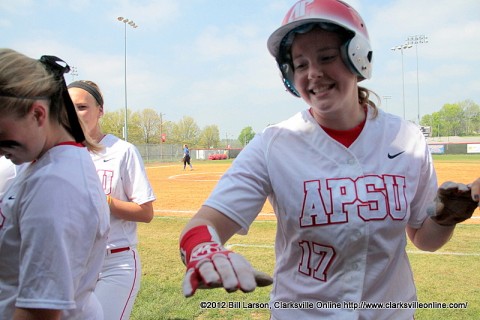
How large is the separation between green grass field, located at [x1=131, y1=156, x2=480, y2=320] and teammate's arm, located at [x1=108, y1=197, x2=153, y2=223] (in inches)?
53.6

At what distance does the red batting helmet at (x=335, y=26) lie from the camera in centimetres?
176

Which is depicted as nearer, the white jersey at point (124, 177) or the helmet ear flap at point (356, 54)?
the helmet ear flap at point (356, 54)

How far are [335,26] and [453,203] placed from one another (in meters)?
0.95

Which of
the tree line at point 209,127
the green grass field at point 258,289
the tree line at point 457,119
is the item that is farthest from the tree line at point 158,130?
the green grass field at point 258,289

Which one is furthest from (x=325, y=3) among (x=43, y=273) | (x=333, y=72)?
(x=43, y=273)

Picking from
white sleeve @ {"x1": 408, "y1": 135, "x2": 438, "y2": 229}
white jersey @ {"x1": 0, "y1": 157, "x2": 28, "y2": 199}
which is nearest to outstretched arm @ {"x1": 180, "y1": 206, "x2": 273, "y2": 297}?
white sleeve @ {"x1": 408, "y1": 135, "x2": 438, "y2": 229}

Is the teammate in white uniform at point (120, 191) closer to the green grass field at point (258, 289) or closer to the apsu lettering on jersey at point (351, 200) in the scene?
the green grass field at point (258, 289)

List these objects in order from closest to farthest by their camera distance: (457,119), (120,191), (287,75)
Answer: (287,75), (120,191), (457,119)

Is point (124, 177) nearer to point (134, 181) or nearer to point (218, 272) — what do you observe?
point (134, 181)

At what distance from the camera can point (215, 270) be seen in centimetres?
118

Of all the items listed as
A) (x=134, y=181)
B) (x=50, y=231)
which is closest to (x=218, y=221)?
(x=50, y=231)

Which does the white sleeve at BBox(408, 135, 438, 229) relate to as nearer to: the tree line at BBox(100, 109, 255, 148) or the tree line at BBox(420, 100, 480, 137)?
the tree line at BBox(100, 109, 255, 148)

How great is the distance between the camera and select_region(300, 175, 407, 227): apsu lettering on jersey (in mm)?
1740

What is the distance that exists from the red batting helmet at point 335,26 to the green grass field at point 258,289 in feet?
10.6
